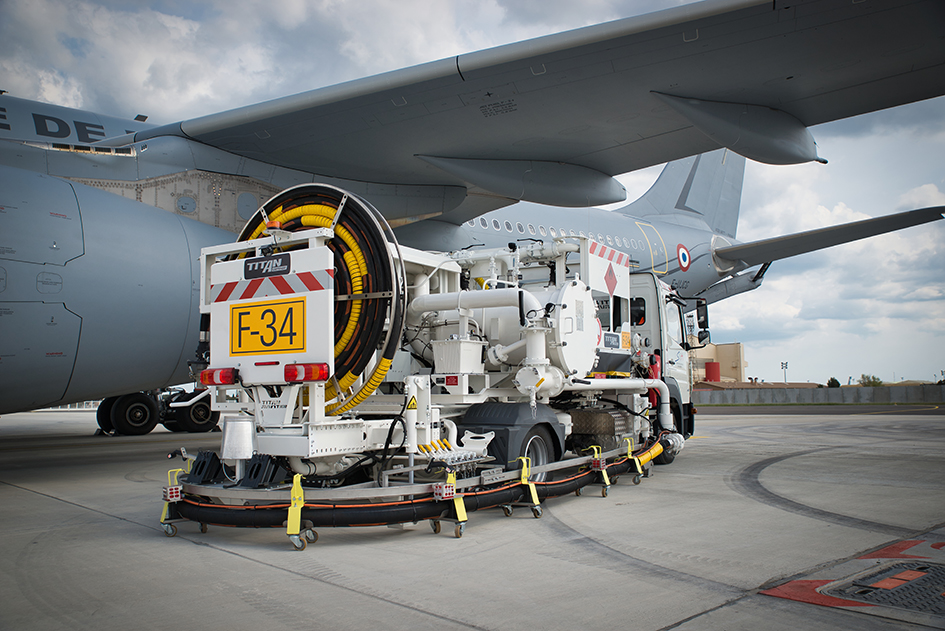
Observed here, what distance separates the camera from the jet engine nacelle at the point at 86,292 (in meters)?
7.29

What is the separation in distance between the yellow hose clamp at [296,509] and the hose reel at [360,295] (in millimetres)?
944

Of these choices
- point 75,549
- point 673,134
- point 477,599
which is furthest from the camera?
point 673,134

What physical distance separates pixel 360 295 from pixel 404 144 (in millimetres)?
4843

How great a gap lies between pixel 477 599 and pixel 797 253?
15702 mm

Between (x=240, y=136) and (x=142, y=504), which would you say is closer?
(x=142, y=504)

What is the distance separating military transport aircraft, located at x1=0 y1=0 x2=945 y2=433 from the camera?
7.50 m

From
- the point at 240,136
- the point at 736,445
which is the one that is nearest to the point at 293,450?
the point at 240,136

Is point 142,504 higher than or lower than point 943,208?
lower

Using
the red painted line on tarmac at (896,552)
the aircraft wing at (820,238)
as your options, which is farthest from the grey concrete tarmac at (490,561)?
the aircraft wing at (820,238)

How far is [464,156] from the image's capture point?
1064 cm

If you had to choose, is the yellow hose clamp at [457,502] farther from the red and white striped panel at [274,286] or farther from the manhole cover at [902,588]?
the manhole cover at [902,588]

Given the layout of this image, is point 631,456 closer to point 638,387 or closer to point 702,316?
point 638,387

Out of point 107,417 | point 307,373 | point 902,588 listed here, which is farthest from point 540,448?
point 107,417

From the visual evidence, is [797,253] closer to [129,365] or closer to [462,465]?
Result: [462,465]
